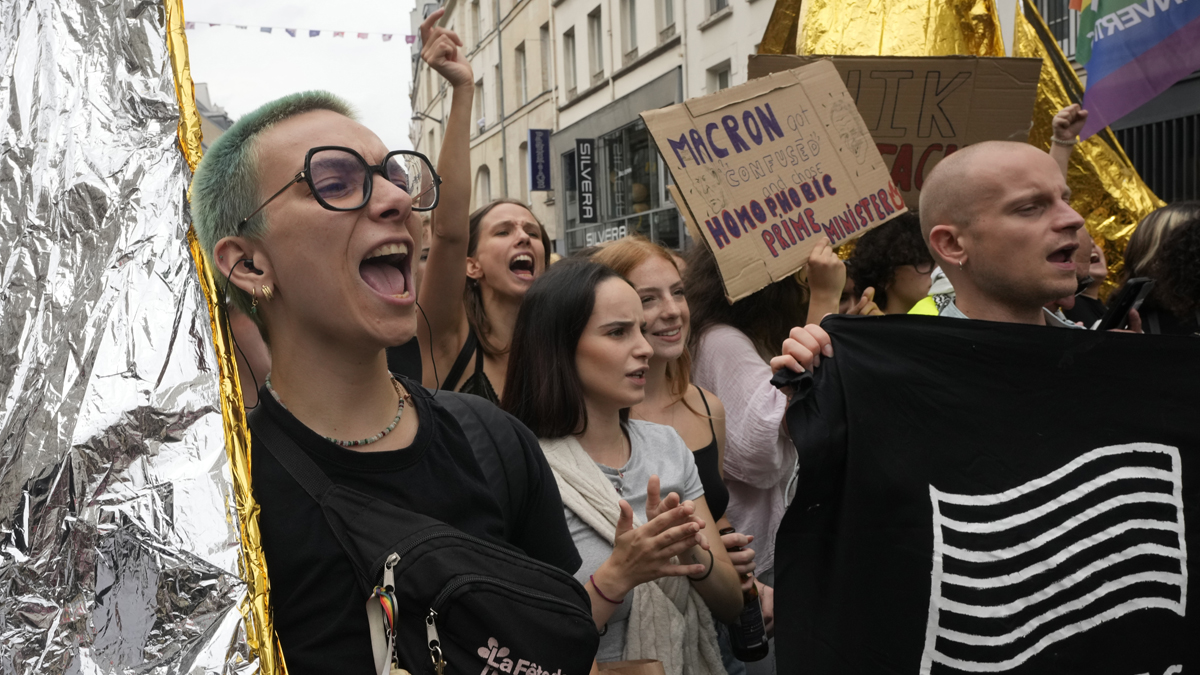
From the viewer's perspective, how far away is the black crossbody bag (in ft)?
3.76

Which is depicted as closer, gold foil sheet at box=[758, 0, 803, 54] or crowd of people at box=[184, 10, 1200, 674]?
crowd of people at box=[184, 10, 1200, 674]

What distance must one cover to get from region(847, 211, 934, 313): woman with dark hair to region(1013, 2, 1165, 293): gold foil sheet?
1.08m

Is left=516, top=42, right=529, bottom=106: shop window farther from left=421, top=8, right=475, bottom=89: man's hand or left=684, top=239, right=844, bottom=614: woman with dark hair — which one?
left=421, top=8, right=475, bottom=89: man's hand

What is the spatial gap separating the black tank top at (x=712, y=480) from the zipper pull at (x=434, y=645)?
4.87 ft

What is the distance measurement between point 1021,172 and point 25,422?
2.03 m

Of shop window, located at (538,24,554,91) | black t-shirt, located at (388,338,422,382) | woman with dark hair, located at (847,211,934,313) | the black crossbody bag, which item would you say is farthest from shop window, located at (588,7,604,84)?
the black crossbody bag

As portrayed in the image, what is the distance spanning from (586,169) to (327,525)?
60.4 feet

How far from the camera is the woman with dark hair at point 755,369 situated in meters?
2.80

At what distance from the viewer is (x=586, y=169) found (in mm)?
19266

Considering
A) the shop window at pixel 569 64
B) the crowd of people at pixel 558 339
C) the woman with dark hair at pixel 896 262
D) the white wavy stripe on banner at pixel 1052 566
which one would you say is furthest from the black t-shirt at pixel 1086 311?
the shop window at pixel 569 64

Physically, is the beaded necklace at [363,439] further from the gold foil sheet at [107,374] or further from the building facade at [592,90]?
the building facade at [592,90]

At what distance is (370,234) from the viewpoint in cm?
135

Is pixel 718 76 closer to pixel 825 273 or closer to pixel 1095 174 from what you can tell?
pixel 1095 174

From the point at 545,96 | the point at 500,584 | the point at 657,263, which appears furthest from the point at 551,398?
the point at 545,96
